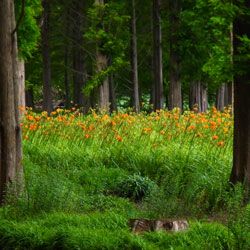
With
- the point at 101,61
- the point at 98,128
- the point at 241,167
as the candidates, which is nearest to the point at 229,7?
the point at 241,167

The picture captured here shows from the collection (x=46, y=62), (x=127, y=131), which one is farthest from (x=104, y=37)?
(x=127, y=131)

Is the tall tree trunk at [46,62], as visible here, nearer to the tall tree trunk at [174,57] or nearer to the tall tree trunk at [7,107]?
the tall tree trunk at [174,57]

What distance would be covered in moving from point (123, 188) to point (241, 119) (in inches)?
93.9

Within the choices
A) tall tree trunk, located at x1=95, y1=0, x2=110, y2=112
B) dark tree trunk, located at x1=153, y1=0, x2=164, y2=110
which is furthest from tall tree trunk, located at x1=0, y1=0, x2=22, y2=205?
dark tree trunk, located at x1=153, y1=0, x2=164, y2=110

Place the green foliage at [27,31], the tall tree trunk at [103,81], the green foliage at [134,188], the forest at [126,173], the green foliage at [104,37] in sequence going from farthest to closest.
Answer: the tall tree trunk at [103,81] < the green foliage at [104,37] < the green foliage at [27,31] < the green foliage at [134,188] < the forest at [126,173]

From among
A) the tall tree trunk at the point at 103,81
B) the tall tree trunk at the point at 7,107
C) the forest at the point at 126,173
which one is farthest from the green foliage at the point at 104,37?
the tall tree trunk at the point at 7,107

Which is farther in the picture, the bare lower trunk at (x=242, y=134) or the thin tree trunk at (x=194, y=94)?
the thin tree trunk at (x=194, y=94)

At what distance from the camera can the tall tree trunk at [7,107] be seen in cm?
967

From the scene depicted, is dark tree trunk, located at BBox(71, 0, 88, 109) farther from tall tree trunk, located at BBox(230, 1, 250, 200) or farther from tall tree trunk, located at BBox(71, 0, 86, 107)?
tall tree trunk, located at BBox(230, 1, 250, 200)

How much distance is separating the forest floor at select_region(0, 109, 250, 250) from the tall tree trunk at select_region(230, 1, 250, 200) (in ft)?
1.21

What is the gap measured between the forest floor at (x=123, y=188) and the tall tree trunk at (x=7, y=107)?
0.43m

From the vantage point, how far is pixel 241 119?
10438 mm

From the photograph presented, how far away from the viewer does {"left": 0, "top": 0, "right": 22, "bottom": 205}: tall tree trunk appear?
9.67m

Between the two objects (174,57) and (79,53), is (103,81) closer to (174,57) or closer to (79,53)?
(174,57)
